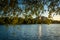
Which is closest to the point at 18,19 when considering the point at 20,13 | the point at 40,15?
the point at 20,13

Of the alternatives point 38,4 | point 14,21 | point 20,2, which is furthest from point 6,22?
point 38,4

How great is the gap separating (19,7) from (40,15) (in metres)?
0.62

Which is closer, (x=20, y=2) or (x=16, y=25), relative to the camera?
(x=20, y=2)

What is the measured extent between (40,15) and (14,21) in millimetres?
735

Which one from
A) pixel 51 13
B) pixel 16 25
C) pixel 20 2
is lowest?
pixel 16 25

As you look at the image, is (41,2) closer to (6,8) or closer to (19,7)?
(19,7)

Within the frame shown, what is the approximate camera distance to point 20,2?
187 inches

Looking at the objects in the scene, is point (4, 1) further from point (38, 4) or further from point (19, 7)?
point (38, 4)

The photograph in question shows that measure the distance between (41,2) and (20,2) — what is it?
1.82 ft

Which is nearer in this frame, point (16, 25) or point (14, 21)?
point (14, 21)

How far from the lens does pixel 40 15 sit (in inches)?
195

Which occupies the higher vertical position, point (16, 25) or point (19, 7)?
point (19, 7)

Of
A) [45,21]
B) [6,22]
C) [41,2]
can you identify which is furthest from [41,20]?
[6,22]

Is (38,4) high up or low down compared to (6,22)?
up
